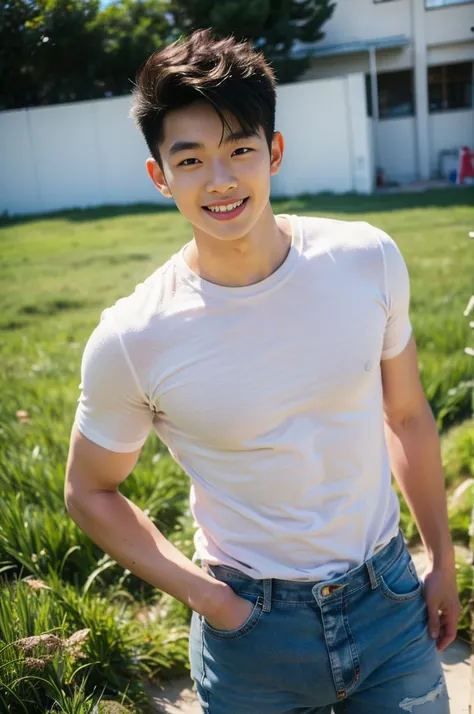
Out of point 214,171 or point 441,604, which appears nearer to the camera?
point 214,171

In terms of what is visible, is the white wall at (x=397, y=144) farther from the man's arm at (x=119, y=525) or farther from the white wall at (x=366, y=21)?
the man's arm at (x=119, y=525)

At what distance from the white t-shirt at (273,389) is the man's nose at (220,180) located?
170 mm

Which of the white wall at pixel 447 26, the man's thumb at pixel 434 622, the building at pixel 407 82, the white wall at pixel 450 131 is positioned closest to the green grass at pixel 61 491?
the man's thumb at pixel 434 622

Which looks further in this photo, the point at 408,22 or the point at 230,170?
the point at 408,22

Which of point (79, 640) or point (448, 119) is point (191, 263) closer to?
point (79, 640)

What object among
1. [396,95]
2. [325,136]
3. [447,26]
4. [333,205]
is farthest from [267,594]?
[396,95]

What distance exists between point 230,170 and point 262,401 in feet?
1.42

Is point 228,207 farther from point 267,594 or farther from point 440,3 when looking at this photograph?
point 440,3

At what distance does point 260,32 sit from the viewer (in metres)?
16.0

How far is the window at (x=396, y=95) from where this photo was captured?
759 inches

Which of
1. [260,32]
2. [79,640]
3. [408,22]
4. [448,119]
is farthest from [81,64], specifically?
[448,119]

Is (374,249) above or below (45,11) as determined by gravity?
below

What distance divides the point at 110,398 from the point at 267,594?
475mm

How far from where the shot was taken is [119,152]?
17.0m
